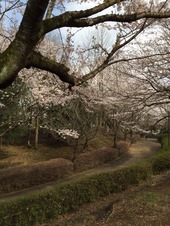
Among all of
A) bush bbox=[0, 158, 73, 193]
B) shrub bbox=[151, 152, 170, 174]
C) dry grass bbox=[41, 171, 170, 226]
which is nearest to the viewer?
dry grass bbox=[41, 171, 170, 226]

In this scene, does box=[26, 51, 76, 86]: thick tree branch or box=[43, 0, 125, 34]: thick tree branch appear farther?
box=[26, 51, 76, 86]: thick tree branch

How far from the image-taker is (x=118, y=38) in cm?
387

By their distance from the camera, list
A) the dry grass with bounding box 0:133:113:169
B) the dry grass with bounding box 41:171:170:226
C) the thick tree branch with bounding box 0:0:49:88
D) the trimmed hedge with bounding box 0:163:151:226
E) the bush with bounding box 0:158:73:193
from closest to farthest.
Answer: the thick tree branch with bounding box 0:0:49:88 < the dry grass with bounding box 41:171:170:226 < the trimmed hedge with bounding box 0:163:151:226 < the bush with bounding box 0:158:73:193 < the dry grass with bounding box 0:133:113:169

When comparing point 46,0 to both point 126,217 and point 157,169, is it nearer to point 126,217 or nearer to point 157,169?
point 126,217

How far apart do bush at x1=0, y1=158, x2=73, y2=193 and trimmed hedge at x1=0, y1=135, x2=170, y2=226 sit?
4.67 meters

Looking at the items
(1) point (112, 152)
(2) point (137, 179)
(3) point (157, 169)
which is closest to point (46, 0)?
(2) point (137, 179)

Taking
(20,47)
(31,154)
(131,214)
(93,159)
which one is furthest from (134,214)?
(31,154)

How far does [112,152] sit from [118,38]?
17.3 metres

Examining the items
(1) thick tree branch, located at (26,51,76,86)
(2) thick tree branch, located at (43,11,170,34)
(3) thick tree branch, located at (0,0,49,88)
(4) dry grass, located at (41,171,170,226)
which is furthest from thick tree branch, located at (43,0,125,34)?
(4) dry grass, located at (41,171,170,226)

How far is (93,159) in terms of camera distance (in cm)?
1805

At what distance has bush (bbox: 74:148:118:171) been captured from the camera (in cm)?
1701

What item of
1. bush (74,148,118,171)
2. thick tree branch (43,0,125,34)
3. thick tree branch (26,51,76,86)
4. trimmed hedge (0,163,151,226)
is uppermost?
thick tree branch (43,0,125,34)

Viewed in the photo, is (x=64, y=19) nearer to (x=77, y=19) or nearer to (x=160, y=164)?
(x=77, y=19)

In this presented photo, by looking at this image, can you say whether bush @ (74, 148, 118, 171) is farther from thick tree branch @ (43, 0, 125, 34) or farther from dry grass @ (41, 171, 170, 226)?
thick tree branch @ (43, 0, 125, 34)
